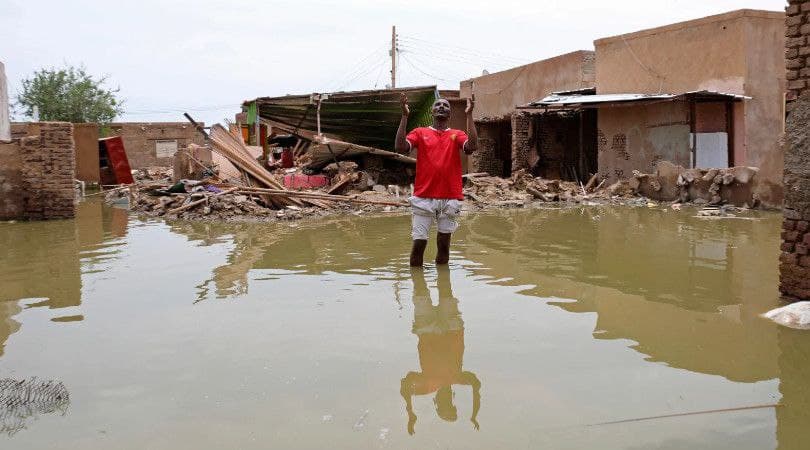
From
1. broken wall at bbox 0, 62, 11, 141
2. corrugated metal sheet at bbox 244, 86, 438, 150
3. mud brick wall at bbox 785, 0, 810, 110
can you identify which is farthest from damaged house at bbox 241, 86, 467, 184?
mud brick wall at bbox 785, 0, 810, 110

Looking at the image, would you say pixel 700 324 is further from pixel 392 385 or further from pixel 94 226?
pixel 94 226

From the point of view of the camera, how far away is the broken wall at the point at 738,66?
15.6 meters

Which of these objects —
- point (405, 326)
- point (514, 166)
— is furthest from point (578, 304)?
point (514, 166)

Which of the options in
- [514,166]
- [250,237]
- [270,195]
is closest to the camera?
[250,237]

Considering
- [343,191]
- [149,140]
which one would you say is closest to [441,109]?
[343,191]

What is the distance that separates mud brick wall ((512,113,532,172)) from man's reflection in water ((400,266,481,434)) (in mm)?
15233

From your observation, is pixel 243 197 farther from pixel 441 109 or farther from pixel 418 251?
pixel 441 109

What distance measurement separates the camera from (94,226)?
12156mm

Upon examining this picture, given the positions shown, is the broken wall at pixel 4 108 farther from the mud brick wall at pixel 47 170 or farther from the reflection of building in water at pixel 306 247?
the reflection of building in water at pixel 306 247

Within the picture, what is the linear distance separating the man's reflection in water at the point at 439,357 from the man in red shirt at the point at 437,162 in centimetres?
93

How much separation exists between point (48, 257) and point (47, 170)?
4771 mm

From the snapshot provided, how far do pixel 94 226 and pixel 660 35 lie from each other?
13437 millimetres

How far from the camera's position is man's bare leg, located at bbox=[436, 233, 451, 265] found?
6.92 meters

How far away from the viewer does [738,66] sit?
15602 mm
